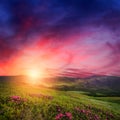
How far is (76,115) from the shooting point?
85.9 ft

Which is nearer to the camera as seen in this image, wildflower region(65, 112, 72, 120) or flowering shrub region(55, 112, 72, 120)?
flowering shrub region(55, 112, 72, 120)

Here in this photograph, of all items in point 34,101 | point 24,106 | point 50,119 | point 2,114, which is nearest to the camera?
point 2,114

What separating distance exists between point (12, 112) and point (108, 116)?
17327 mm

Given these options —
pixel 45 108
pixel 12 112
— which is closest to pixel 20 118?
pixel 12 112

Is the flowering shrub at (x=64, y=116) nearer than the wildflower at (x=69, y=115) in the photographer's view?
Yes

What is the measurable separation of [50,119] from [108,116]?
1278 cm

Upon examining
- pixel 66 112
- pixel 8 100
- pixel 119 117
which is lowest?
pixel 119 117

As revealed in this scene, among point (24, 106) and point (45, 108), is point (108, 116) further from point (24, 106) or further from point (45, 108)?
point (24, 106)

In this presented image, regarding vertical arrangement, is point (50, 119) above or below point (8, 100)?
below

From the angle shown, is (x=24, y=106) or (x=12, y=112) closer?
(x=12, y=112)

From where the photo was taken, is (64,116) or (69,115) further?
(69,115)

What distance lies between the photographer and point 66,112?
85.3ft

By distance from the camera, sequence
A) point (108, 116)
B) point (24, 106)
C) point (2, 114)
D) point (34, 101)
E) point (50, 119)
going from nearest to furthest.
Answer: point (2, 114)
point (50, 119)
point (24, 106)
point (34, 101)
point (108, 116)

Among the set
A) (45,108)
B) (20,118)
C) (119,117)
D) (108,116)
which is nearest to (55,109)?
(45,108)
